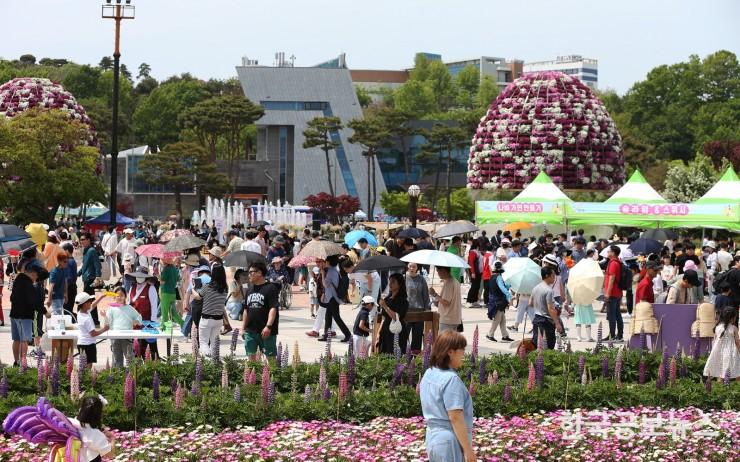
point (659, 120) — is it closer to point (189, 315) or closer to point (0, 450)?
point (189, 315)

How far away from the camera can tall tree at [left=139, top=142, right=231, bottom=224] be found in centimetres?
7375

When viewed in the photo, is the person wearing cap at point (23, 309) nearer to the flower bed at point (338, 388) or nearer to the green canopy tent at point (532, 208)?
the flower bed at point (338, 388)

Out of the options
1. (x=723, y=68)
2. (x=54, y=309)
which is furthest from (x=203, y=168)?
(x=54, y=309)

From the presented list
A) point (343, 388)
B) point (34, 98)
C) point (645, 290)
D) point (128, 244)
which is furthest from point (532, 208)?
point (34, 98)

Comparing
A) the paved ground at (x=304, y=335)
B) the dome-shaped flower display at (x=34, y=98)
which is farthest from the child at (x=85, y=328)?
the dome-shaped flower display at (x=34, y=98)

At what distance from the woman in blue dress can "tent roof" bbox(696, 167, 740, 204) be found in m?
29.3

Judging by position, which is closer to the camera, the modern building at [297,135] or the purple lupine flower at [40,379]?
the purple lupine flower at [40,379]

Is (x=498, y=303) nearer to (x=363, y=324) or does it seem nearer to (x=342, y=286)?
(x=342, y=286)

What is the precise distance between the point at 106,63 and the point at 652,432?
119 meters

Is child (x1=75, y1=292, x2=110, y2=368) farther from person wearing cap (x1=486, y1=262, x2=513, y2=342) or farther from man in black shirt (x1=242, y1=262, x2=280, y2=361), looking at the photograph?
person wearing cap (x1=486, y1=262, x2=513, y2=342)

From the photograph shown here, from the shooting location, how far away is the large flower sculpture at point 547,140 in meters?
59.0

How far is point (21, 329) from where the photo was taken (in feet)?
47.2

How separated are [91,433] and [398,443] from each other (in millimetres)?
3184

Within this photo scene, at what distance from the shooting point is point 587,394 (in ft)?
38.7
